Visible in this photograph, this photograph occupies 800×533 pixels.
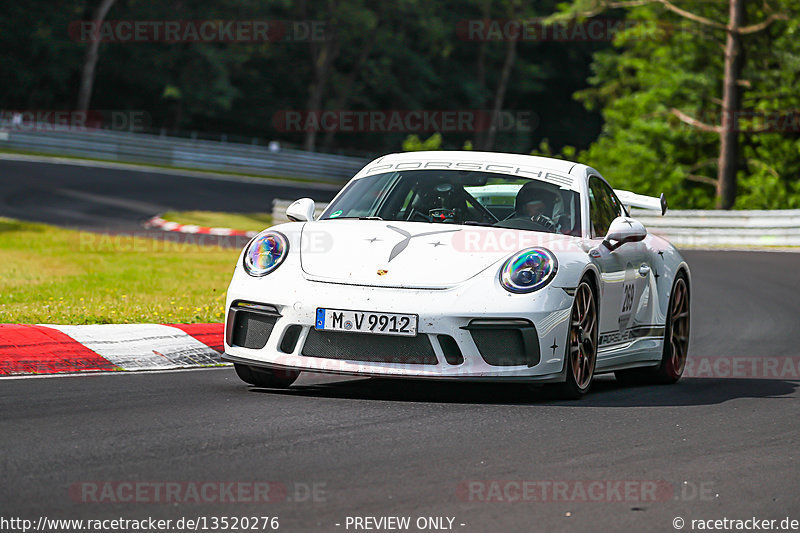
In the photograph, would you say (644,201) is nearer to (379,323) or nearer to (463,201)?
(463,201)

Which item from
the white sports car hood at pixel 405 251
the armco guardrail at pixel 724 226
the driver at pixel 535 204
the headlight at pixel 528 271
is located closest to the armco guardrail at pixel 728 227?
the armco guardrail at pixel 724 226

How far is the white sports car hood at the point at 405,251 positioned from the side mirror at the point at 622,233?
17.1 inches

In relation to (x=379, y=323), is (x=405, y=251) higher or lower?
higher

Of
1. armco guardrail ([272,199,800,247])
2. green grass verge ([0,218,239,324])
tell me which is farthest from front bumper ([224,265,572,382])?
armco guardrail ([272,199,800,247])

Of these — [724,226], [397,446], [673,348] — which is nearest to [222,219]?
[724,226]

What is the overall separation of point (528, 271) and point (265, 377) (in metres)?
1.61

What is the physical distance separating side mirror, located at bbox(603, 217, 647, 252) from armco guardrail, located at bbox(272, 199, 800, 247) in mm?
18980

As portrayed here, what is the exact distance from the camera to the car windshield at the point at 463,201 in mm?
8039

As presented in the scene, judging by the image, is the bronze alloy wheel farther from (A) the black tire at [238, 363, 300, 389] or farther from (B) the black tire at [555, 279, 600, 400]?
(A) the black tire at [238, 363, 300, 389]

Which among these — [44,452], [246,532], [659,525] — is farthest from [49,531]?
[659,525]

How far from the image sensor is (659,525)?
14.9 ft

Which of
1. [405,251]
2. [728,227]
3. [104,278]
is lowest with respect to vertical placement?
[728,227]

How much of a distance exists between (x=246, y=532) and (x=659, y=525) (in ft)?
4.47

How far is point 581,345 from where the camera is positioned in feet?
24.6
